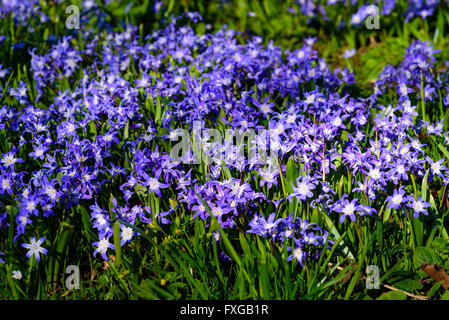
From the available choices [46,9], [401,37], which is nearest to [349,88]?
[401,37]

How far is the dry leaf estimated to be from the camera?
221 centimetres

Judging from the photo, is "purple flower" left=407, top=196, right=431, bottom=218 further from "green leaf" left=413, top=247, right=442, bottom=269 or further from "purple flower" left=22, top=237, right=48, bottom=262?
→ "purple flower" left=22, top=237, right=48, bottom=262

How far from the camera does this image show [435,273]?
2.22m

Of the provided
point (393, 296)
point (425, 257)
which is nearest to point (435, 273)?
point (425, 257)

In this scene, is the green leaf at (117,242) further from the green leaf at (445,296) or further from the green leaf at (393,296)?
the green leaf at (445,296)

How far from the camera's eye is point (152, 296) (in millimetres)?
2111

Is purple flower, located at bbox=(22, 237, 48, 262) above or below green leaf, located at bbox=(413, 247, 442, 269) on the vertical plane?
above

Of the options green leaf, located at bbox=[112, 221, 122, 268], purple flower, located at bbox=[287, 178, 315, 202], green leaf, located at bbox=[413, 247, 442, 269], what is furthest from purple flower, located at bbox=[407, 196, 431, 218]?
green leaf, located at bbox=[112, 221, 122, 268]

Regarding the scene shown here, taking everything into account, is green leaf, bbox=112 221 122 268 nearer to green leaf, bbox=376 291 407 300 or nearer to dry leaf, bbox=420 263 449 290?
green leaf, bbox=376 291 407 300

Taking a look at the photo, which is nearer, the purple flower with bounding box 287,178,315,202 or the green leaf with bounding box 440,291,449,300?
the green leaf with bounding box 440,291,449,300

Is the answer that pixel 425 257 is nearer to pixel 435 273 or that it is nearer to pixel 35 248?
pixel 435 273

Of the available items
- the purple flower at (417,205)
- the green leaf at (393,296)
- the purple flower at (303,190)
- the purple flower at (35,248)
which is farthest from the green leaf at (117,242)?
the purple flower at (417,205)

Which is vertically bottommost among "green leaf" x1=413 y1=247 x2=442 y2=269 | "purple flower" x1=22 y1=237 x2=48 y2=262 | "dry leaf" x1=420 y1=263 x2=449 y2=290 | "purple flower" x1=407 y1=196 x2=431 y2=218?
"dry leaf" x1=420 y1=263 x2=449 y2=290

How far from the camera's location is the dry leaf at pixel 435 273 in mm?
2211
